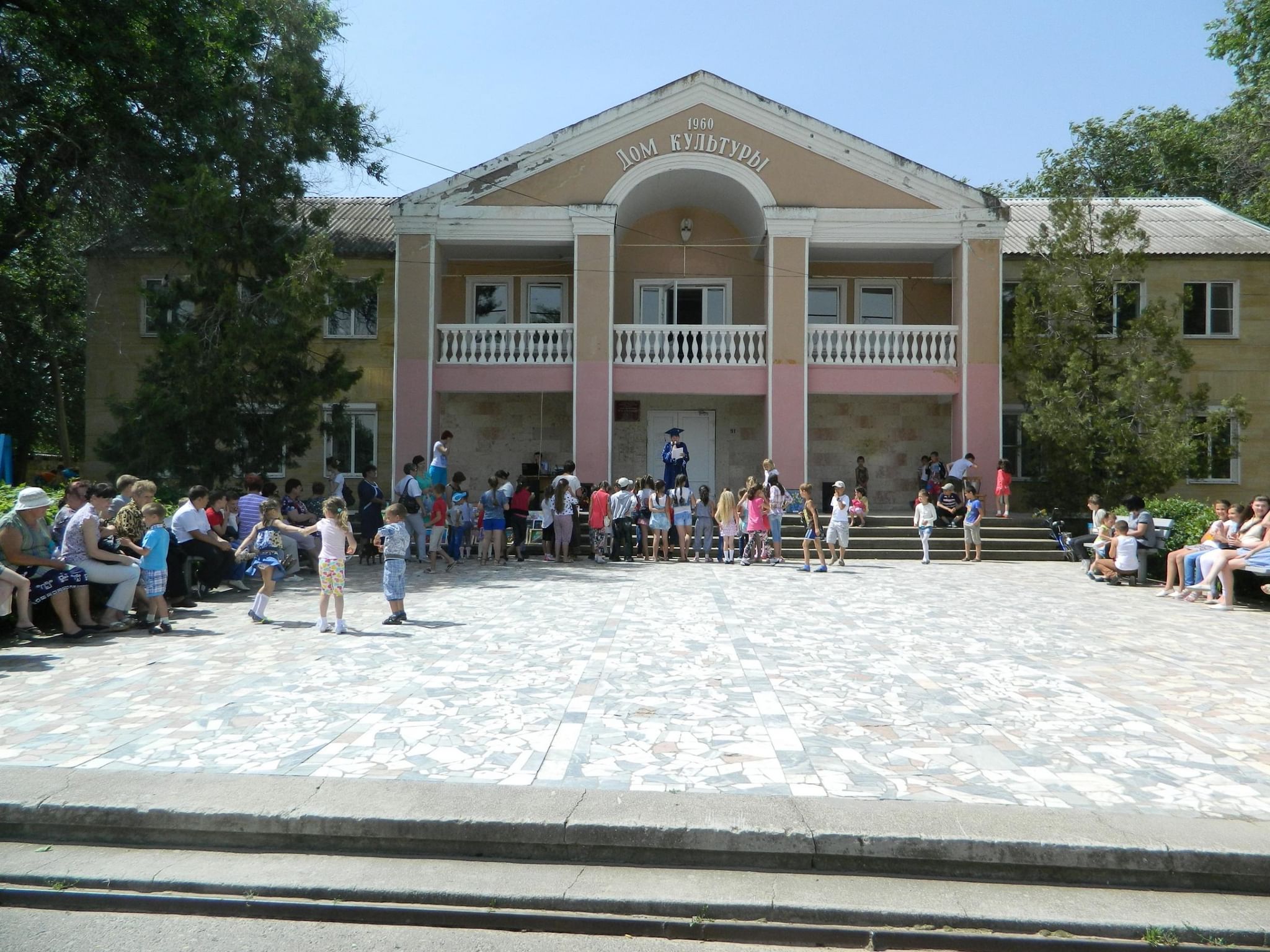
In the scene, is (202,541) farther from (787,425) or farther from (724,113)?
(724,113)

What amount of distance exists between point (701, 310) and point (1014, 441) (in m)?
8.19

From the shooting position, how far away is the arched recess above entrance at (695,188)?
2023cm

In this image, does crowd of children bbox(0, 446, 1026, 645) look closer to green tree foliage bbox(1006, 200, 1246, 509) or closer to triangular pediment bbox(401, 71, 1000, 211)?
green tree foliage bbox(1006, 200, 1246, 509)

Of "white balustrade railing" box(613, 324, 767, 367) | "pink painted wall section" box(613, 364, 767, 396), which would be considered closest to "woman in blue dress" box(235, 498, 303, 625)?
"pink painted wall section" box(613, 364, 767, 396)

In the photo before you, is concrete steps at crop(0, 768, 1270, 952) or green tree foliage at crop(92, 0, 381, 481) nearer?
concrete steps at crop(0, 768, 1270, 952)

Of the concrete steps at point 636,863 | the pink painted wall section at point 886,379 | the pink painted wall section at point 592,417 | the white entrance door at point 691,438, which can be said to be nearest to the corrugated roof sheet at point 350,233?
the pink painted wall section at point 592,417

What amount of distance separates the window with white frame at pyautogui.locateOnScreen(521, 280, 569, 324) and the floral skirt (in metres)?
14.6

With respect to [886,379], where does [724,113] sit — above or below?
above

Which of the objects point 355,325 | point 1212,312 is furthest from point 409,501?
point 1212,312

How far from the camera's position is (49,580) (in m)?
9.27

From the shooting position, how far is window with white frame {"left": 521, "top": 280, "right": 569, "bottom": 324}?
75.2 feet

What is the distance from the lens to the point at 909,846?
446 centimetres

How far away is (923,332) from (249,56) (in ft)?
49.1

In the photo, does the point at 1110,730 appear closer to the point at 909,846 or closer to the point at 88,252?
the point at 909,846
